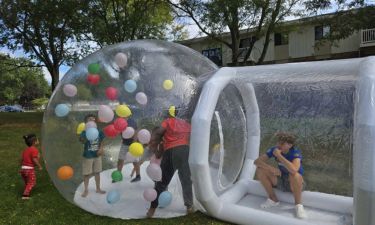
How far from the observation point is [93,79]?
511 centimetres


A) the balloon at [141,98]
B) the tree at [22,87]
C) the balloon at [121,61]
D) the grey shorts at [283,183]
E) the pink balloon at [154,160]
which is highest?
the tree at [22,87]

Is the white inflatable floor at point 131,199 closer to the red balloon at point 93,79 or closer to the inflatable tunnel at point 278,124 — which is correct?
the inflatable tunnel at point 278,124

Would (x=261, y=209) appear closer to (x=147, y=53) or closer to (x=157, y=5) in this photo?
(x=147, y=53)

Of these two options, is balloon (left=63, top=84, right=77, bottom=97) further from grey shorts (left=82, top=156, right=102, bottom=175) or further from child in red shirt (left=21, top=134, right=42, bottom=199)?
child in red shirt (left=21, top=134, right=42, bottom=199)

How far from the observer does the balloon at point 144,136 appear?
472cm

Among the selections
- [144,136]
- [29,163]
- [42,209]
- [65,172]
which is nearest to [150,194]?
[144,136]

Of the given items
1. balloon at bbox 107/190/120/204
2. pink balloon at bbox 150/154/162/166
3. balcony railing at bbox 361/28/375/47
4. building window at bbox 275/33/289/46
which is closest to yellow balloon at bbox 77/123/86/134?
balloon at bbox 107/190/120/204

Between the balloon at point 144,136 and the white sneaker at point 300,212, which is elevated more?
the balloon at point 144,136

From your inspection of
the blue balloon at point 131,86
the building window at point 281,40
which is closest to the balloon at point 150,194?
the blue balloon at point 131,86

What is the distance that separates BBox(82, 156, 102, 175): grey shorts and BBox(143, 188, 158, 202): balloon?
698 millimetres

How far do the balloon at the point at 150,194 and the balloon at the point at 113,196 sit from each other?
0.37 meters

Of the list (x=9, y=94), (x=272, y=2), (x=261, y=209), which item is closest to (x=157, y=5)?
(x=272, y=2)

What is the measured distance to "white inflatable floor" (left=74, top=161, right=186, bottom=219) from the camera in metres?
4.89

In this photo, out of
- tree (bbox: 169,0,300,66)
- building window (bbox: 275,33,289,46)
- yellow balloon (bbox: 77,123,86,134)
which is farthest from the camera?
building window (bbox: 275,33,289,46)
